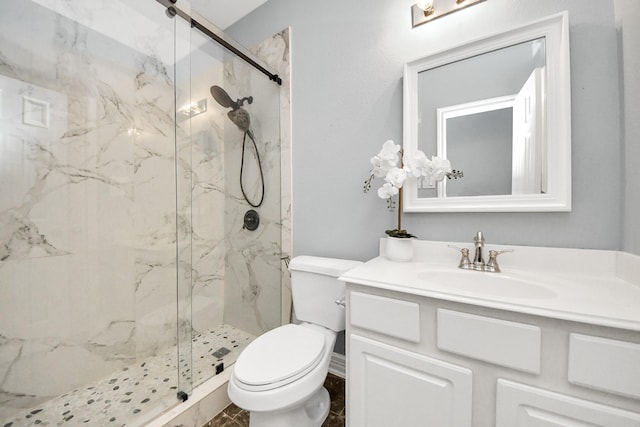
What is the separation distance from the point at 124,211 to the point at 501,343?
195 centimetres

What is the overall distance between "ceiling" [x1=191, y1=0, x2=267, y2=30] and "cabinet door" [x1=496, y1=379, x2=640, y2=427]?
2.50 metres

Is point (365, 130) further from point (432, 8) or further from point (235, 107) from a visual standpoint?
point (235, 107)

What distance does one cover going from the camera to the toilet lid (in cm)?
90

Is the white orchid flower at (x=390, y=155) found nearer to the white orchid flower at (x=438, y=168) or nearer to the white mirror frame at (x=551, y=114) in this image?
the white orchid flower at (x=438, y=168)

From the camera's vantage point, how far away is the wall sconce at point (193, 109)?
4.72 feet

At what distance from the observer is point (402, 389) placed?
78 cm

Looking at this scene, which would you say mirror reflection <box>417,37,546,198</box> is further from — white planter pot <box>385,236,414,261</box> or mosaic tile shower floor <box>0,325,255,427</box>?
mosaic tile shower floor <box>0,325,255,427</box>

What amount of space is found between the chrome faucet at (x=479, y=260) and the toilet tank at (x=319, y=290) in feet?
1.55

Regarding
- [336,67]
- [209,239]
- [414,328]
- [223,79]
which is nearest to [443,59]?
[336,67]

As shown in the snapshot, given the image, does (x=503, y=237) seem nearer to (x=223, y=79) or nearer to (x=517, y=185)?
(x=517, y=185)

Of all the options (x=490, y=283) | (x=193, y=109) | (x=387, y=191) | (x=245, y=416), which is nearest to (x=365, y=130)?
(x=387, y=191)

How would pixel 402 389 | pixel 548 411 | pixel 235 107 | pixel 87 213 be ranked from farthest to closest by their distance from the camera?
pixel 235 107 < pixel 87 213 < pixel 402 389 < pixel 548 411

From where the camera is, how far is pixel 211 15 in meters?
1.90

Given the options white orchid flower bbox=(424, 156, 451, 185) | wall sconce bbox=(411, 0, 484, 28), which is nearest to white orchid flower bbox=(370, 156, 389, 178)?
white orchid flower bbox=(424, 156, 451, 185)
